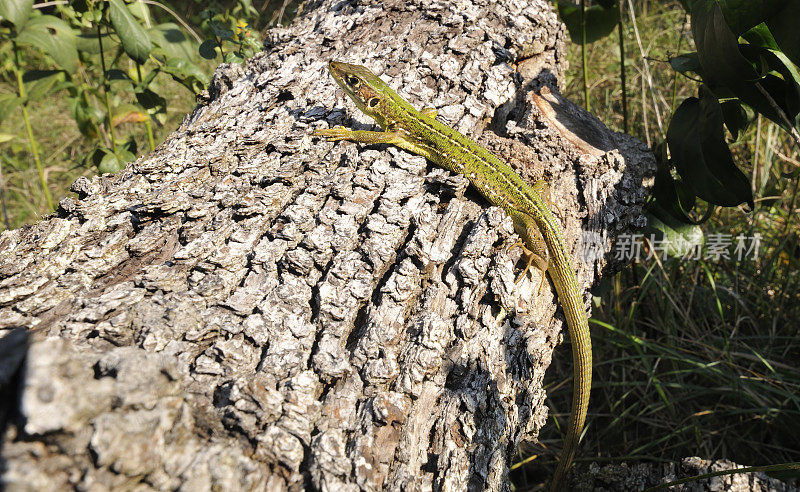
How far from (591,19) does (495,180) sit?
1.90 metres

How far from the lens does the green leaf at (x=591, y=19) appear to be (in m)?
3.55

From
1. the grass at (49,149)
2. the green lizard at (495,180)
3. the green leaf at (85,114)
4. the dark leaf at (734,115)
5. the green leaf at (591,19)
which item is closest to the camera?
the green lizard at (495,180)

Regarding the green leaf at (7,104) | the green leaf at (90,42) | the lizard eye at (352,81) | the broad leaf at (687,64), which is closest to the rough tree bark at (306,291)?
the lizard eye at (352,81)

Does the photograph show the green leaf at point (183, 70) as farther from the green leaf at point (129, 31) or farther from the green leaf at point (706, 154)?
the green leaf at point (706, 154)

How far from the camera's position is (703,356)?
10.9ft

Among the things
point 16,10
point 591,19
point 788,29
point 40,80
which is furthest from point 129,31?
point 788,29

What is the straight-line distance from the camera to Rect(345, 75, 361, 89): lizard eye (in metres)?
2.53

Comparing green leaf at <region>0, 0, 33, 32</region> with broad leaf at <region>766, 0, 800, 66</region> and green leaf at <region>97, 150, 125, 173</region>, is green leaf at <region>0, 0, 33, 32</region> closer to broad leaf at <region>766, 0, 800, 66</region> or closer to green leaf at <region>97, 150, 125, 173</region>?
green leaf at <region>97, 150, 125, 173</region>

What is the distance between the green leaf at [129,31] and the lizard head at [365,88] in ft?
3.91

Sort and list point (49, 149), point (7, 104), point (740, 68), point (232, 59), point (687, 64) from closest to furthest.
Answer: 1. point (740, 68)
2. point (687, 64)
3. point (232, 59)
4. point (7, 104)
5. point (49, 149)

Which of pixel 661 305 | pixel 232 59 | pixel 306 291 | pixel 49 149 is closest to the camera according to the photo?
pixel 306 291

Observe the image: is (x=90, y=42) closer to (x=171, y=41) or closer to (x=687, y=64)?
(x=171, y=41)

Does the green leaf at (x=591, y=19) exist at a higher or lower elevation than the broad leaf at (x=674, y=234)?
higher

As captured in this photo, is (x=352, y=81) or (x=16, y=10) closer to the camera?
(x=352, y=81)
